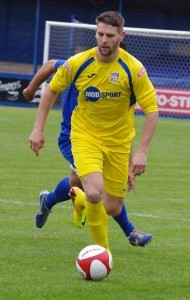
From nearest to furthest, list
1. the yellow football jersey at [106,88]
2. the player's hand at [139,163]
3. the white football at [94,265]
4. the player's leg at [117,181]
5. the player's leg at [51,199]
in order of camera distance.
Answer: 1. the white football at [94,265]
2. the player's hand at [139,163]
3. the yellow football jersey at [106,88]
4. the player's leg at [117,181]
5. the player's leg at [51,199]

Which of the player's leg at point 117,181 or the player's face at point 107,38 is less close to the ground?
the player's face at point 107,38

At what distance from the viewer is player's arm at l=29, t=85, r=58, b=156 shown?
259 inches

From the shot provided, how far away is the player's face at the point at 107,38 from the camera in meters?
6.51

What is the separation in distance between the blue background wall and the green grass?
23.0 metres

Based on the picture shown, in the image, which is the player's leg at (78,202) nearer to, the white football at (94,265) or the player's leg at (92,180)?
the player's leg at (92,180)

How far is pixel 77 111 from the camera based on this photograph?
23.2ft

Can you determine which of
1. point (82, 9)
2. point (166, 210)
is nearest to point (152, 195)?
point (166, 210)

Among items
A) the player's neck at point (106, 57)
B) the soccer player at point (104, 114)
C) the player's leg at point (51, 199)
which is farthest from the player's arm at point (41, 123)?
the player's leg at point (51, 199)

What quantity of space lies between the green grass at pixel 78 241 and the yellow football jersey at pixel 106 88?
0.98 metres

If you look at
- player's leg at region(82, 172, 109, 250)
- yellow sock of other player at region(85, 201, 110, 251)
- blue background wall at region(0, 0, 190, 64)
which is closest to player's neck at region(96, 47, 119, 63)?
player's leg at region(82, 172, 109, 250)

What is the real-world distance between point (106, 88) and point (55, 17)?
31100mm

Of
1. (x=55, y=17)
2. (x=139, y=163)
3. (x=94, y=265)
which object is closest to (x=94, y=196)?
(x=139, y=163)

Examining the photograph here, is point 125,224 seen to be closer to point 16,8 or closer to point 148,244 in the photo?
point 148,244

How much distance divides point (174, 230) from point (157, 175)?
4463 mm
